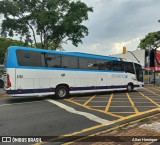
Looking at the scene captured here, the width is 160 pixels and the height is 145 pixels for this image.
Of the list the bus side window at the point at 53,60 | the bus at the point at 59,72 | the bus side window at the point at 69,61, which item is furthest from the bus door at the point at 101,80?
the bus side window at the point at 53,60

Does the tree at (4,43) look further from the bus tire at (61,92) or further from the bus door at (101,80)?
the bus tire at (61,92)

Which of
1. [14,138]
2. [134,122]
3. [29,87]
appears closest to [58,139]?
[14,138]

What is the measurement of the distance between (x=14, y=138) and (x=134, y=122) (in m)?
4.09

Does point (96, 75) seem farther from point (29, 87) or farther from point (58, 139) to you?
point (58, 139)

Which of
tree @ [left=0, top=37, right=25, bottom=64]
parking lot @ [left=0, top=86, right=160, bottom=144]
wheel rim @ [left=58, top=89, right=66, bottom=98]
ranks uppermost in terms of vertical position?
tree @ [left=0, top=37, right=25, bottom=64]

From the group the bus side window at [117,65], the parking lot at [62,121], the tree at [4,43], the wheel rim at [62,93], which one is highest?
the tree at [4,43]

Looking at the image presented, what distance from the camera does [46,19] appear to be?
2816 cm

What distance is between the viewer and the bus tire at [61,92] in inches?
624

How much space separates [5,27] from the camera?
30594 mm

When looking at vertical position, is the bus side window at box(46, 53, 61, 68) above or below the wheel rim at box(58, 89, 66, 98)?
above

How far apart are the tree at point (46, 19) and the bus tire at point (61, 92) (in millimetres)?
13802

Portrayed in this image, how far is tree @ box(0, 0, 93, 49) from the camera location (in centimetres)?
2884

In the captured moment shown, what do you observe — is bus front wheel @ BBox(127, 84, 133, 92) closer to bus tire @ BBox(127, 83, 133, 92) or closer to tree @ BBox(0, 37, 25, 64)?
bus tire @ BBox(127, 83, 133, 92)

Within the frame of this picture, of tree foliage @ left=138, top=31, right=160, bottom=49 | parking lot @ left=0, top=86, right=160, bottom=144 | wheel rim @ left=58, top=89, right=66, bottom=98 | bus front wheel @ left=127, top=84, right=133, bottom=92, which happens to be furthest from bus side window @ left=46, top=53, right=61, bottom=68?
tree foliage @ left=138, top=31, right=160, bottom=49
